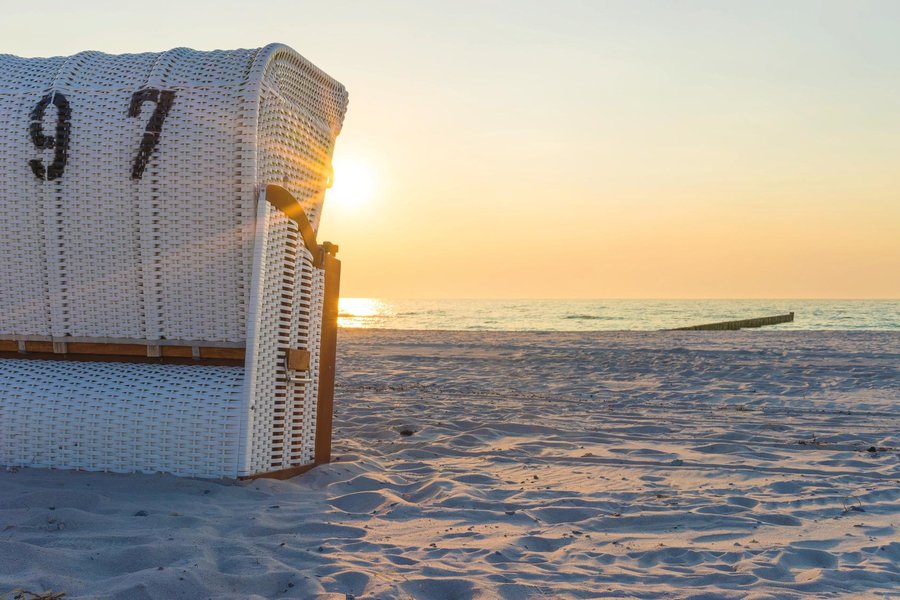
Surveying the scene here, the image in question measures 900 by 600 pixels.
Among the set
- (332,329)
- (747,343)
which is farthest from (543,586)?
(747,343)

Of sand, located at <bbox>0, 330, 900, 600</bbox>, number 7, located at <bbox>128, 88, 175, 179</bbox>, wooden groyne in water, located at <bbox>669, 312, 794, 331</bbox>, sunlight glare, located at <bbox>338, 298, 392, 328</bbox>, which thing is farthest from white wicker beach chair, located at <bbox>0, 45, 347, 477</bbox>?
wooden groyne in water, located at <bbox>669, 312, 794, 331</bbox>

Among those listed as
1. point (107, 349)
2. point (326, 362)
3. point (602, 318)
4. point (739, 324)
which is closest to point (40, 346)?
point (107, 349)

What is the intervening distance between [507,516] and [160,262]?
2198mm

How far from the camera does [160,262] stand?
3.87 metres

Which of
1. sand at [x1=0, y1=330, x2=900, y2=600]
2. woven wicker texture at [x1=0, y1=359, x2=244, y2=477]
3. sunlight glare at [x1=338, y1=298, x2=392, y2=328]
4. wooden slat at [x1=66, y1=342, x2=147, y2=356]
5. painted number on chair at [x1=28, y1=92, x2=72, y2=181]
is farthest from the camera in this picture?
sunlight glare at [x1=338, y1=298, x2=392, y2=328]

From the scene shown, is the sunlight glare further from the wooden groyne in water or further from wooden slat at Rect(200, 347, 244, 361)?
the wooden groyne in water

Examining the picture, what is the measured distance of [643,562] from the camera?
284 centimetres

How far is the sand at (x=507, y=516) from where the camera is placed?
2.53m

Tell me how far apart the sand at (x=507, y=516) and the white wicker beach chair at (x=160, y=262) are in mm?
226

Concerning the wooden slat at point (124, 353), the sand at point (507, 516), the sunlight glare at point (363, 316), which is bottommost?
the sunlight glare at point (363, 316)

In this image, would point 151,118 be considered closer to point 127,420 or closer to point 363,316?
Answer: point 127,420

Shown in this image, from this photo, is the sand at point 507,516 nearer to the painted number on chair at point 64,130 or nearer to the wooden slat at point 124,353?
the wooden slat at point 124,353

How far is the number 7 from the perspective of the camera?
3740 mm

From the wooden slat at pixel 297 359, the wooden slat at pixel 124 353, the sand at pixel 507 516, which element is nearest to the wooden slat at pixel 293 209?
the wooden slat at pixel 297 359
